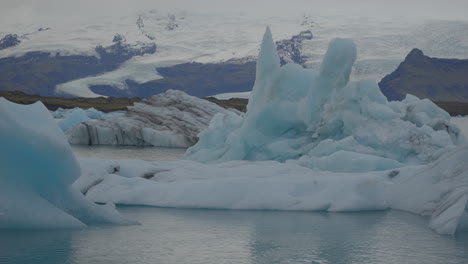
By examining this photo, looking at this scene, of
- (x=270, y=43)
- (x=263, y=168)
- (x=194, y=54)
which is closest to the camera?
(x=263, y=168)

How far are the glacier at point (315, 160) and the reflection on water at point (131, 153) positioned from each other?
2.49 meters

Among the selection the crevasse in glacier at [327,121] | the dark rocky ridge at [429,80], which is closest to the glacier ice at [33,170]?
the crevasse in glacier at [327,121]

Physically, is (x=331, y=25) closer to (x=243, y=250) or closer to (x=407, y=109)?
(x=407, y=109)

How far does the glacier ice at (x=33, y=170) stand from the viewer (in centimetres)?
855

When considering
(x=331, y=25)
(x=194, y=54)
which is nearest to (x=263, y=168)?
(x=331, y=25)

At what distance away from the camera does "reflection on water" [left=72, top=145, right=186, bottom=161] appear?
24.3 meters

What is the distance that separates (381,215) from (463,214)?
1.77 metres

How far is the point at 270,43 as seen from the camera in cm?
2178

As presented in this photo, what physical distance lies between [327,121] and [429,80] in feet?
492

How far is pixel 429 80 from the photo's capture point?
535 ft

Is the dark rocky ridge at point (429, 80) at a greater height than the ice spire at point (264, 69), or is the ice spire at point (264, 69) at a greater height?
the ice spire at point (264, 69)

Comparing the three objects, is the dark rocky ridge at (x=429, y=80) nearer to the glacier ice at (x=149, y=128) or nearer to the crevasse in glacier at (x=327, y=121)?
the glacier ice at (x=149, y=128)

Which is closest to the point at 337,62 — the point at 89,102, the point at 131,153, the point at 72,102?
the point at 131,153

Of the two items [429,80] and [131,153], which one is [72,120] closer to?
[131,153]
